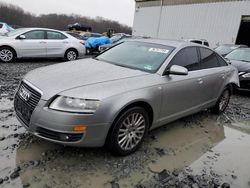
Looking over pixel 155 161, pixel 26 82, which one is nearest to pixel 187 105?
pixel 155 161

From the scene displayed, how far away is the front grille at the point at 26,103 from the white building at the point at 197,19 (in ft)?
67.5

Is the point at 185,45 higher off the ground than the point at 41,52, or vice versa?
the point at 185,45

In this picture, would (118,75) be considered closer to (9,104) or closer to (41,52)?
(9,104)

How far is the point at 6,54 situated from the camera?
350 inches

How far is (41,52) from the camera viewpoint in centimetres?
964

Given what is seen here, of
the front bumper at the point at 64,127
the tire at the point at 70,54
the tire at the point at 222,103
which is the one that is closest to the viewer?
the front bumper at the point at 64,127

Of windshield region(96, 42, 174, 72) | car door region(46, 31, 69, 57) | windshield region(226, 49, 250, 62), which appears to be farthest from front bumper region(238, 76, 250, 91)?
car door region(46, 31, 69, 57)

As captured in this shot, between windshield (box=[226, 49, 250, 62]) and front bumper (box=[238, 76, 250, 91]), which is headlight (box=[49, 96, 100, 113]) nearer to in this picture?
Answer: front bumper (box=[238, 76, 250, 91])

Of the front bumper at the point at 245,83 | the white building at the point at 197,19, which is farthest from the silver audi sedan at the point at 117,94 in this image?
the white building at the point at 197,19

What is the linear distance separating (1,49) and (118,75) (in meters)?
Result: 7.22

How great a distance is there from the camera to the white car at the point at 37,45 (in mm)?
8922

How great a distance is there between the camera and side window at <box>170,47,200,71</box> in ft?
12.7

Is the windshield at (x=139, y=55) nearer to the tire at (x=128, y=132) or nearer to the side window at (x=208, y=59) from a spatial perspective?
the tire at (x=128, y=132)

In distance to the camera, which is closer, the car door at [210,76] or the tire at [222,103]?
the car door at [210,76]
